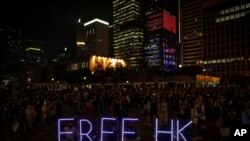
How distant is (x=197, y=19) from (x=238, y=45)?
44.4 m

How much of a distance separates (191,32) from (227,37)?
38.3 m

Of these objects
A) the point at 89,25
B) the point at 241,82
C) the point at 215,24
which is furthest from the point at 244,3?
the point at 89,25

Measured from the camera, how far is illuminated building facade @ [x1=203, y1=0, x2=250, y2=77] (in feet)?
390

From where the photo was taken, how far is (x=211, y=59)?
448 ft

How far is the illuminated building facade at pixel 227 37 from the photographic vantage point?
118812mm

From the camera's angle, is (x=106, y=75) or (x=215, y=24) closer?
(x=106, y=75)

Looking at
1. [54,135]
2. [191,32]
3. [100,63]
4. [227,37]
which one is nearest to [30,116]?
[54,135]

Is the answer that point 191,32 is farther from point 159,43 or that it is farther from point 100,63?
point 100,63

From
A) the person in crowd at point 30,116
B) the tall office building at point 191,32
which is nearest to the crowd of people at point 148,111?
the person in crowd at point 30,116

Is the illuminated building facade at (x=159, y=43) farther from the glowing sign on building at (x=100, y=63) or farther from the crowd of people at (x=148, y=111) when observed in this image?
the crowd of people at (x=148, y=111)

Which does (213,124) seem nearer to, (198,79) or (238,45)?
(198,79)

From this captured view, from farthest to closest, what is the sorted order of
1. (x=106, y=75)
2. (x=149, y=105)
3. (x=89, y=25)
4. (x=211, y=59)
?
(x=89, y=25)
(x=211, y=59)
(x=106, y=75)
(x=149, y=105)

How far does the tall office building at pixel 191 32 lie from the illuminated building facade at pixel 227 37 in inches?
817

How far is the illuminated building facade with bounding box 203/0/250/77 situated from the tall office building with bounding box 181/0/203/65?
20.8 meters
